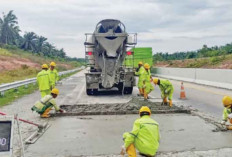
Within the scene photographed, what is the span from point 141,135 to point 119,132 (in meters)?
2.35

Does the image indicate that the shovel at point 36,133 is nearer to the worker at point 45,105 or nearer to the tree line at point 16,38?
the worker at point 45,105

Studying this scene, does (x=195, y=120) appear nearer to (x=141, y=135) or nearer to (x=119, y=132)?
(x=119, y=132)

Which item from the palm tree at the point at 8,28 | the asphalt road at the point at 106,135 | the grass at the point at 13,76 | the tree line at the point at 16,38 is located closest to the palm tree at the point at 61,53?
the tree line at the point at 16,38

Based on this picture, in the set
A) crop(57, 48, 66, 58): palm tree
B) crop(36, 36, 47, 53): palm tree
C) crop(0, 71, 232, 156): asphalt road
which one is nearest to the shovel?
crop(0, 71, 232, 156): asphalt road

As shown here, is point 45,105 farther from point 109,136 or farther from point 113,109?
point 109,136

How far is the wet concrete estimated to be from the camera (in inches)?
236

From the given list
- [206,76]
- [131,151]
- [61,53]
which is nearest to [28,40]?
[61,53]

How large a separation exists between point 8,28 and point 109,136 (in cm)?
7366

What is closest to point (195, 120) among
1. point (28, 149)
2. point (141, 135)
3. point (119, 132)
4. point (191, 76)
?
point (119, 132)

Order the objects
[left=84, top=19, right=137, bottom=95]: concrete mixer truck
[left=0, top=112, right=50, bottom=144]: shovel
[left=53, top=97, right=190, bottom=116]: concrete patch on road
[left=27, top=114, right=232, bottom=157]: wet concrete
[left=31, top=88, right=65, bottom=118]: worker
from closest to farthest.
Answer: [left=27, top=114, right=232, bottom=157]: wet concrete → [left=0, top=112, right=50, bottom=144]: shovel → [left=31, top=88, right=65, bottom=118]: worker → [left=53, top=97, right=190, bottom=116]: concrete patch on road → [left=84, top=19, right=137, bottom=95]: concrete mixer truck

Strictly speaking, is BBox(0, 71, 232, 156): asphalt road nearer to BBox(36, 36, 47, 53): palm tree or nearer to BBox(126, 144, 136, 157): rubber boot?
BBox(126, 144, 136, 157): rubber boot

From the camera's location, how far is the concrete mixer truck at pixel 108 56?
579 inches

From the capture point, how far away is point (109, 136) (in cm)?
704

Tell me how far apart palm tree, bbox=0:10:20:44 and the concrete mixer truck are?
210ft
